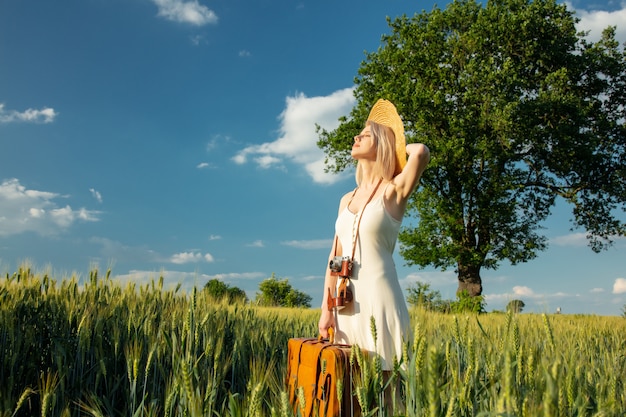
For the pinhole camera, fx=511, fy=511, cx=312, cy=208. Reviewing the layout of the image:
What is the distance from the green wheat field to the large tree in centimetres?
1015

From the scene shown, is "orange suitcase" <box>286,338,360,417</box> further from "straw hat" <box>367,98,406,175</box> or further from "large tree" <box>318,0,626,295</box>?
"large tree" <box>318,0,626,295</box>

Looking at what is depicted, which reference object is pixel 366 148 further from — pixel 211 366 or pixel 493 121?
pixel 493 121

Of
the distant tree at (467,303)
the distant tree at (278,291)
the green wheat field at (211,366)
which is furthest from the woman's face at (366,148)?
the distant tree at (278,291)

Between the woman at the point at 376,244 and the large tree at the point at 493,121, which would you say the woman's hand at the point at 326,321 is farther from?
the large tree at the point at 493,121

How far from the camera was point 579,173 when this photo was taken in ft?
57.7

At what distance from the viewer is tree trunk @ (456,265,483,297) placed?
16.9 m

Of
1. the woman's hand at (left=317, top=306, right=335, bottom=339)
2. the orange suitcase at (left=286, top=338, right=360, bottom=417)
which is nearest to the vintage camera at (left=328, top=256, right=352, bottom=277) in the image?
the woman's hand at (left=317, top=306, right=335, bottom=339)

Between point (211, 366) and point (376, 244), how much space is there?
1.51 m

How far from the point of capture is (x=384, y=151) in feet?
11.2

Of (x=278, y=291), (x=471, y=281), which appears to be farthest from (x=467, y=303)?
(x=278, y=291)

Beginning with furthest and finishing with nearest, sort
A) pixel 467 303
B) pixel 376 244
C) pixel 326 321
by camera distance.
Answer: pixel 467 303 → pixel 326 321 → pixel 376 244

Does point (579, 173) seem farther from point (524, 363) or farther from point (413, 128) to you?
point (524, 363)

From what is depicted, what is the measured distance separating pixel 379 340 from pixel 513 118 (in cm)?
1401

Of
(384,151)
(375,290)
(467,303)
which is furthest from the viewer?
(467,303)
